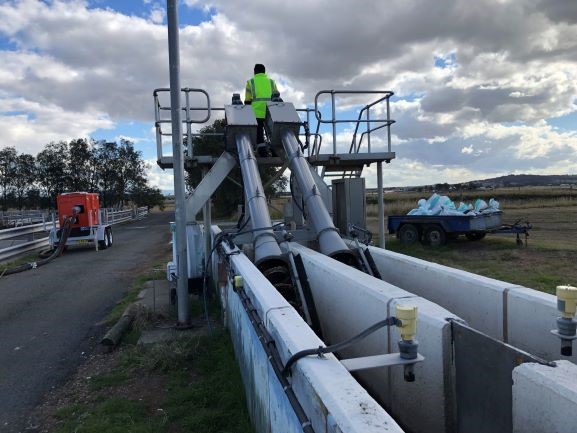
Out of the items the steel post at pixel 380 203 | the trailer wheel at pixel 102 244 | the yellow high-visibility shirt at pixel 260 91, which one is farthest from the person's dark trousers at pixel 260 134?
the trailer wheel at pixel 102 244

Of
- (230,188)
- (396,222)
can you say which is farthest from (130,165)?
(396,222)

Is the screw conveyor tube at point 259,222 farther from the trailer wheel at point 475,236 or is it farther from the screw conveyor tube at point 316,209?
the trailer wheel at point 475,236

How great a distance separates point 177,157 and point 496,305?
15.1 ft

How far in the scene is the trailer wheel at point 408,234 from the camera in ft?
53.2

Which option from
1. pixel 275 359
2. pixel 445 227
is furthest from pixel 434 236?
pixel 275 359

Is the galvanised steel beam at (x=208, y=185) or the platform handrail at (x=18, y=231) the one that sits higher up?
the galvanised steel beam at (x=208, y=185)

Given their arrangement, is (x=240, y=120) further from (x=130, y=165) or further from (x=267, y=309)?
(x=130, y=165)

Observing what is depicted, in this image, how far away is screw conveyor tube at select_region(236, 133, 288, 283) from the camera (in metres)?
5.80

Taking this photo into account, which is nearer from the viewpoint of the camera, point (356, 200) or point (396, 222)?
point (356, 200)

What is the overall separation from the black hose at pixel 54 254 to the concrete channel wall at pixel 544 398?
12.9 meters

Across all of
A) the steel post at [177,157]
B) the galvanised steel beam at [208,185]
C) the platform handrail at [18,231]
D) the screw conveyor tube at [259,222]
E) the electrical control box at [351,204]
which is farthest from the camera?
the platform handrail at [18,231]

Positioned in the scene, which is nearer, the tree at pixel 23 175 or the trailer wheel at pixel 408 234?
the trailer wheel at pixel 408 234

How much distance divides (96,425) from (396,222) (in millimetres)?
13596

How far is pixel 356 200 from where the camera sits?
9133 mm
